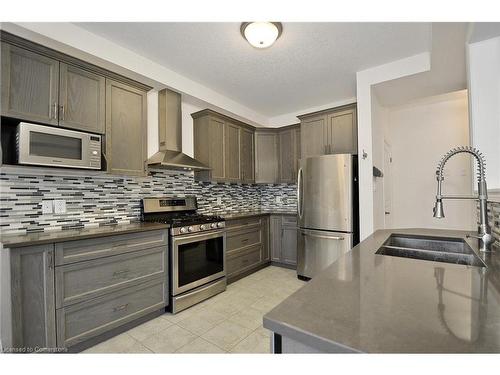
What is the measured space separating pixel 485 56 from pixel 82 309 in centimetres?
325

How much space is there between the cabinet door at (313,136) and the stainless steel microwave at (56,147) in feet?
8.78

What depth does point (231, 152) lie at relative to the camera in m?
3.65

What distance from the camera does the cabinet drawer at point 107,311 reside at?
1719mm

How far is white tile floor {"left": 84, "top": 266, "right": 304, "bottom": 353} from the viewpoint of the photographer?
1861 millimetres

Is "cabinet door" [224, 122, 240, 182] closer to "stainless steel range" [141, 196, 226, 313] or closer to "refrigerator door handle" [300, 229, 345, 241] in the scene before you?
"stainless steel range" [141, 196, 226, 313]

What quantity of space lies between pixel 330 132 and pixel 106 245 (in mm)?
3014

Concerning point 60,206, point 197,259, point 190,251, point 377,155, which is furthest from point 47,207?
point 377,155

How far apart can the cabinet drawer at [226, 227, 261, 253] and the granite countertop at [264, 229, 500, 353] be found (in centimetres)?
Result: 237

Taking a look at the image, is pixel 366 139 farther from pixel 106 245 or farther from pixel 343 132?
pixel 106 245

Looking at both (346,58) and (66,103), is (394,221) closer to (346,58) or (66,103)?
(346,58)

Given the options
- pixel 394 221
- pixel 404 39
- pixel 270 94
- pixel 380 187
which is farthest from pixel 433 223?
pixel 270 94

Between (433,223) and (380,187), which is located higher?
(380,187)

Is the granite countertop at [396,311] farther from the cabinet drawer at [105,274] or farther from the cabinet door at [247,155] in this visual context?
the cabinet door at [247,155]

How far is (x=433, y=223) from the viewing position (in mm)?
3861
